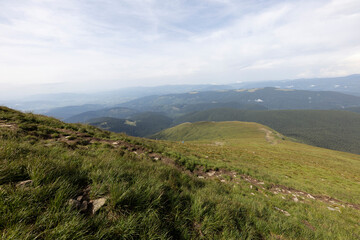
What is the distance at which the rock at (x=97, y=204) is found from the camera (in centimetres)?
285

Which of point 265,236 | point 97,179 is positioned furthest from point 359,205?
point 97,179

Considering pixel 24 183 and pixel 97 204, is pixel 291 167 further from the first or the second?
pixel 24 183

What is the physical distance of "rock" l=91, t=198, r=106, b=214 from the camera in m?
2.85

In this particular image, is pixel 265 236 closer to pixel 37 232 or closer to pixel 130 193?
pixel 130 193

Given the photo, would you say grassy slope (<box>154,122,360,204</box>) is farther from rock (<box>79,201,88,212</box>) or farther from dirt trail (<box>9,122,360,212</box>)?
rock (<box>79,201,88,212</box>)

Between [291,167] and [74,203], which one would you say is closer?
[74,203]

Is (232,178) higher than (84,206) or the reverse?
the reverse

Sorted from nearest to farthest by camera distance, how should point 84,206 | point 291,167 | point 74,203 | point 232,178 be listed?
point 74,203 → point 84,206 → point 232,178 → point 291,167

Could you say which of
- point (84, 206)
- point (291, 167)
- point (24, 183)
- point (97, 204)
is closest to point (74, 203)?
point (84, 206)

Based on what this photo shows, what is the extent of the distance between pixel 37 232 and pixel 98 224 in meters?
0.84

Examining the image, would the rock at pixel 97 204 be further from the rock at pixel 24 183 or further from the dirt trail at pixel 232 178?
the dirt trail at pixel 232 178

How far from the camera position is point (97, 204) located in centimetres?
296

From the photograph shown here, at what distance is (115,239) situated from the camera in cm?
244

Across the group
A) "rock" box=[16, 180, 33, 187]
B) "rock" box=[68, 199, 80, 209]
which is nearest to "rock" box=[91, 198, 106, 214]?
"rock" box=[68, 199, 80, 209]
